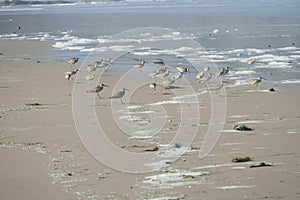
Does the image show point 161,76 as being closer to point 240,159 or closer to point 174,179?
point 240,159

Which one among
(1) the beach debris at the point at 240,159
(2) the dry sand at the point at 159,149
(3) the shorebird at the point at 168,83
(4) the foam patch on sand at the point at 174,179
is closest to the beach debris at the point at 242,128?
(2) the dry sand at the point at 159,149

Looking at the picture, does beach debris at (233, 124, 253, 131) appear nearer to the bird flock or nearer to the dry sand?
the dry sand

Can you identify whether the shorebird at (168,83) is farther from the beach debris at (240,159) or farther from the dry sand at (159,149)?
the beach debris at (240,159)

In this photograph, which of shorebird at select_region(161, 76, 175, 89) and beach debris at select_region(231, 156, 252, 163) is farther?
shorebird at select_region(161, 76, 175, 89)

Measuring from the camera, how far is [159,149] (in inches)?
430

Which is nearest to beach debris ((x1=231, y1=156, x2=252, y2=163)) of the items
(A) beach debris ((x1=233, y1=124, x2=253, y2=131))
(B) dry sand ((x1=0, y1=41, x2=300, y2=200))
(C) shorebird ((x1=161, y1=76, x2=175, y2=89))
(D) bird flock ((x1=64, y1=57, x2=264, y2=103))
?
(B) dry sand ((x1=0, y1=41, x2=300, y2=200))

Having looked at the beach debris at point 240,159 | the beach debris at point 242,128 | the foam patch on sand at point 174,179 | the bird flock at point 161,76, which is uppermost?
the foam patch on sand at point 174,179

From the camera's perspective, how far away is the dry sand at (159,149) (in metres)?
8.71

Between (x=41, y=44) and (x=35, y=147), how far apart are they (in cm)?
2246

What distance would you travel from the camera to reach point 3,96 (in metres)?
17.0

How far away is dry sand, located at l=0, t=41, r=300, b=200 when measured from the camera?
8711 mm

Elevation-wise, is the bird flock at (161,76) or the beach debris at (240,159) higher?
the beach debris at (240,159)

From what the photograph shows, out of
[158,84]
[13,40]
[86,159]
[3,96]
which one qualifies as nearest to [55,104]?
[3,96]

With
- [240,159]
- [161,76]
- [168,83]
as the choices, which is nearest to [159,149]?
[240,159]
